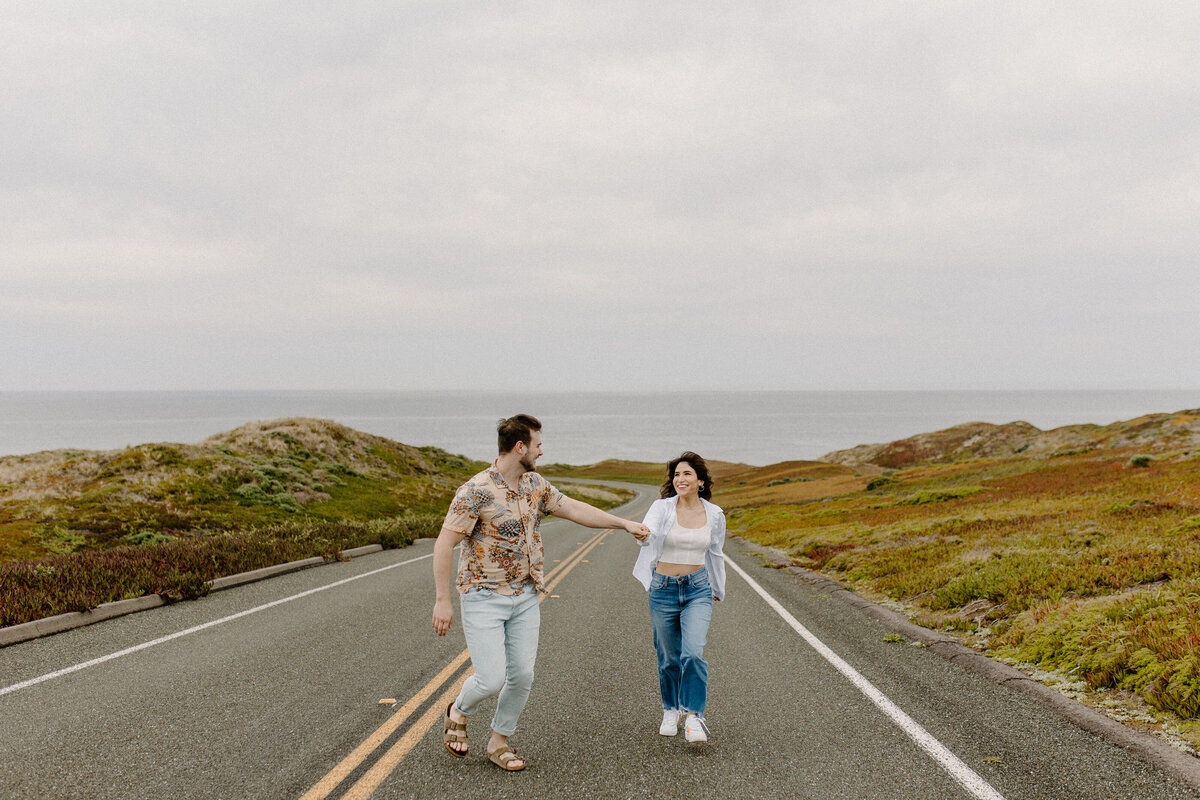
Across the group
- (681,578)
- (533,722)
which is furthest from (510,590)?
(533,722)

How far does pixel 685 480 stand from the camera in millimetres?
5137

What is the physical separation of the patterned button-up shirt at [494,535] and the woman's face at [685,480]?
1346 mm

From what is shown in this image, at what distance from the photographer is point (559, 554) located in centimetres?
1725

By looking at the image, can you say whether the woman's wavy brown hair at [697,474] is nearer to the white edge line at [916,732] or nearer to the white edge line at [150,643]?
the white edge line at [916,732]

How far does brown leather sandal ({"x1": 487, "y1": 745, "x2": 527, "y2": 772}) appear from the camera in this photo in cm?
429

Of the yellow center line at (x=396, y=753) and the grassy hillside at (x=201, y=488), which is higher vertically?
Answer: the yellow center line at (x=396, y=753)

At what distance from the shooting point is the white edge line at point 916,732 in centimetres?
406

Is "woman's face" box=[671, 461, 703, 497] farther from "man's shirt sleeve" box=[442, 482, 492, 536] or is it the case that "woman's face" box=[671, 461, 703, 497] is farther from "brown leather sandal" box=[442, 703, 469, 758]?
"brown leather sandal" box=[442, 703, 469, 758]

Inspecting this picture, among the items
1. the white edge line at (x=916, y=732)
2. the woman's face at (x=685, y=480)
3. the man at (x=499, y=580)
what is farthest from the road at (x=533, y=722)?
the woman's face at (x=685, y=480)

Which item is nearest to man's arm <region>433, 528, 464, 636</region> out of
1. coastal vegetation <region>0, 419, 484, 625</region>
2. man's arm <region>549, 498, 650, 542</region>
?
man's arm <region>549, 498, 650, 542</region>

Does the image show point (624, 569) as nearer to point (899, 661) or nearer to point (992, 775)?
point (899, 661)

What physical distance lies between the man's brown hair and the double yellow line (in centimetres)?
224

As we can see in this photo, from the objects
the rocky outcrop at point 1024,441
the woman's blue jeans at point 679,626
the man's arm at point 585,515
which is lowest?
the rocky outcrop at point 1024,441

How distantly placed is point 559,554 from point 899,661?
11.4m
